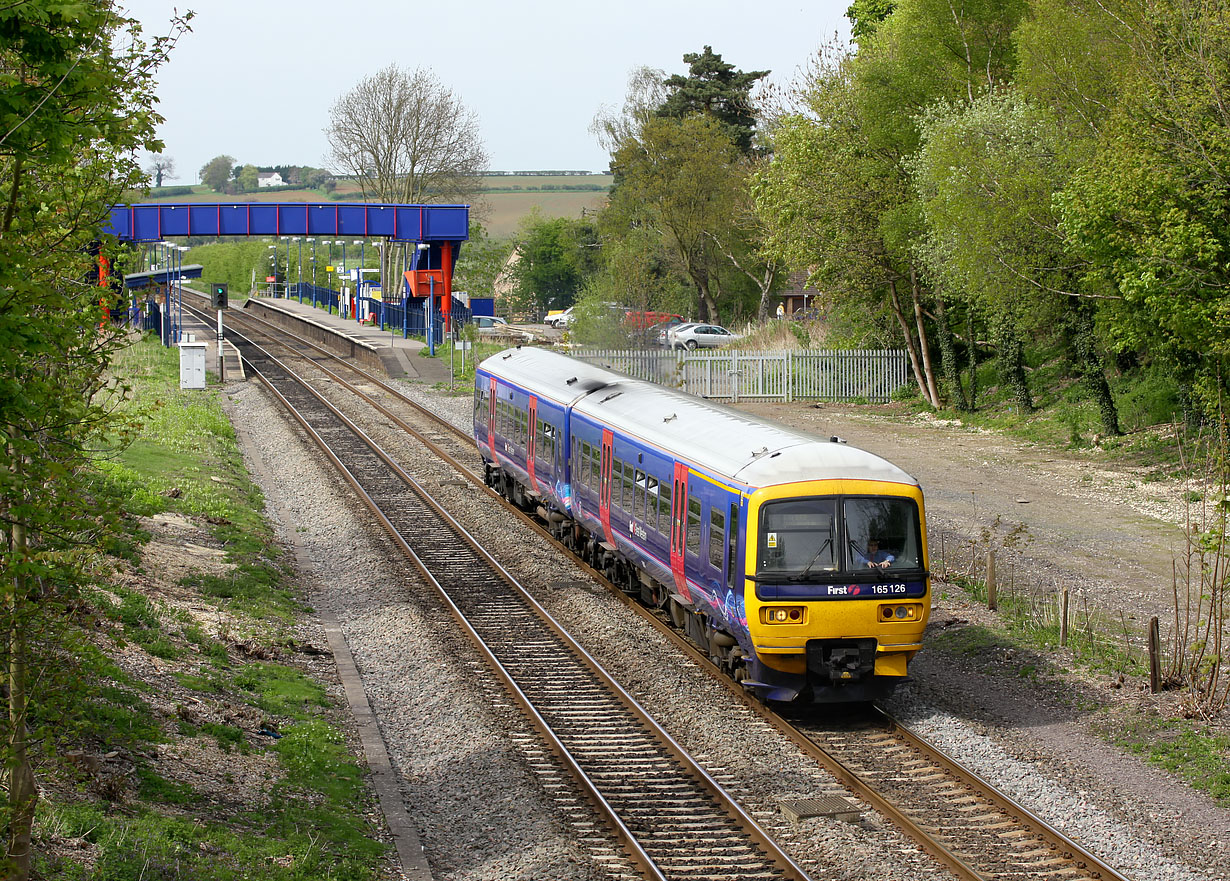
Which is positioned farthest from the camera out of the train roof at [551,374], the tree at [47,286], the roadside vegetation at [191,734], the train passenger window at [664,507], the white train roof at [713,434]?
the train roof at [551,374]

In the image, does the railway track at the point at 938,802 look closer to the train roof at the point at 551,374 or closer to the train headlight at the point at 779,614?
the train headlight at the point at 779,614

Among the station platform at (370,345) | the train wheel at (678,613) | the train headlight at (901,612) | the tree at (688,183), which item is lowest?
the train wheel at (678,613)

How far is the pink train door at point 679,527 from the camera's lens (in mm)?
14352

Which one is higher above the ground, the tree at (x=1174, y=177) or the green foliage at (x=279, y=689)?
the tree at (x=1174, y=177)

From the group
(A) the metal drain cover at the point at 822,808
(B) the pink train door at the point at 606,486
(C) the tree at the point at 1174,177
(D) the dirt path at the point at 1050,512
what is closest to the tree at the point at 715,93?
(D) the dirt path at the point at 1050,512

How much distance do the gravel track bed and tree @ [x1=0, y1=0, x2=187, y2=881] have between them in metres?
4.23

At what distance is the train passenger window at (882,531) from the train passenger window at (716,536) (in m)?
1.36

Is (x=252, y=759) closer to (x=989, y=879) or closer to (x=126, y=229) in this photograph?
(x=989, y=879)

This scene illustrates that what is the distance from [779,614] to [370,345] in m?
42.7

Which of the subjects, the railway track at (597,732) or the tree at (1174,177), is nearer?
the railway track at (597,732)

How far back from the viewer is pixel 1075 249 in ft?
84.9

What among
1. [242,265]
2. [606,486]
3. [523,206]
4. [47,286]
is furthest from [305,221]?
[523,206]

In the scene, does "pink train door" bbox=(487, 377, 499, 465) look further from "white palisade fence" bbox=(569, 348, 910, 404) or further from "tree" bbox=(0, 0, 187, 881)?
"white palisade fence" bbox=(569, 348, 910, 404)

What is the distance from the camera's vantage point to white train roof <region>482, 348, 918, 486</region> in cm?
1272
